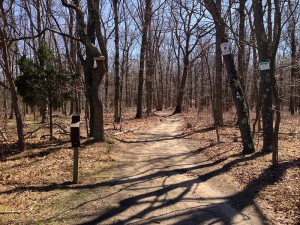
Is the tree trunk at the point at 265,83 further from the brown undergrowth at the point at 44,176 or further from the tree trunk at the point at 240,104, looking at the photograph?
the brown undergrowth at the point at 44,176

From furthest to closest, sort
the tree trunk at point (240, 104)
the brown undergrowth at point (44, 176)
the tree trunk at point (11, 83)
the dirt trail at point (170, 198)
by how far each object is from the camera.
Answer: the tree trunk at point (11, 83) → the tree trunk at point (240, 104) → the brown undergrowth at point (44, 176) → the dirt trail at point (170, 198)

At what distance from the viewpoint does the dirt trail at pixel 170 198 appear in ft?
15.5

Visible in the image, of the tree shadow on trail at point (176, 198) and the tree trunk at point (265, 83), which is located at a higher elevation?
the tree trunk at point (265, 83)

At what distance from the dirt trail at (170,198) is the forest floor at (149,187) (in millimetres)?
16

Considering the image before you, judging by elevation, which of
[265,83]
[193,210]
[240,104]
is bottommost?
[193,210]

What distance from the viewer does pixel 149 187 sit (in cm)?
632

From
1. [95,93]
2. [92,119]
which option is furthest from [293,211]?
[92,119]

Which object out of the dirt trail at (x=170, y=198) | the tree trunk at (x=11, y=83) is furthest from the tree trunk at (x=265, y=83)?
the tree trunk at (x=11, y=83)


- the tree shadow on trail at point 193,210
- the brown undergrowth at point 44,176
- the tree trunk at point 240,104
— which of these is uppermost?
the tree trunk at point 240,104

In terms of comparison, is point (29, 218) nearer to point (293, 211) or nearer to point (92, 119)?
point (293, 211)

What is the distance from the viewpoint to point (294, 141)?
11156 mm

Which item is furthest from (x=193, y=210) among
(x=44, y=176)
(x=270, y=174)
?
(x=44, y=176)

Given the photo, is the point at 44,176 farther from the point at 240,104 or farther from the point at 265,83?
the point at 265,83

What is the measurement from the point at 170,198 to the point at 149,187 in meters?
0.78
